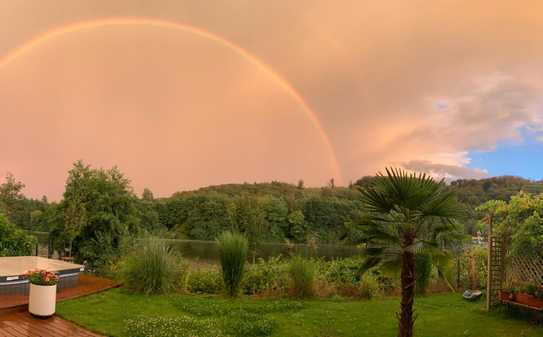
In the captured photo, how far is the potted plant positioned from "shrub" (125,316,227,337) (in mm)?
1260

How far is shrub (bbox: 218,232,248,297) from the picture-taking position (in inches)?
368

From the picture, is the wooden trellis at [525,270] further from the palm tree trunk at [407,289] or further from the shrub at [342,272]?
the palm tree trunk at [407,289]

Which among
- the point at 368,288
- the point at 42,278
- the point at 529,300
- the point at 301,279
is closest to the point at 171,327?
the point at 42,278

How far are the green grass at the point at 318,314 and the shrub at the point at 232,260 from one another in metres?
0.46

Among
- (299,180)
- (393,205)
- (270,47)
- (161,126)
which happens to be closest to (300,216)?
(299,180)

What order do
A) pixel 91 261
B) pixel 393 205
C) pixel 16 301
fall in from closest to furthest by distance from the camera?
1. pixel 393 205
2. pixel 16 301
3. pixel 91 261

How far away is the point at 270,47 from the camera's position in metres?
15.2

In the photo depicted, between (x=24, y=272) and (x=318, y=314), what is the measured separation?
5546mm

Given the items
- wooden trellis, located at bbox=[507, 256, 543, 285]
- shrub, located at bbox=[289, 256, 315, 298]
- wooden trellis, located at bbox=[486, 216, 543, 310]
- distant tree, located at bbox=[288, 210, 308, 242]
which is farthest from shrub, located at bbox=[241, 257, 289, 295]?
distant tree, located at bbox=[288, 210, 308, 242]

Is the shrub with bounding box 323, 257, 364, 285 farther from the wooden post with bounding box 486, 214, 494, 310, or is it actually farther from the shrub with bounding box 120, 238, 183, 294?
the shrub with bounding box 120, 238, 183, 294

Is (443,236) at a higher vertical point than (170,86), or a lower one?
lower

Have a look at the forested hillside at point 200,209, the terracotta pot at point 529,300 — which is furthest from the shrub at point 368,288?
the terracotta pot at point 529,300

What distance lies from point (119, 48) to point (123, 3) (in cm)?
206

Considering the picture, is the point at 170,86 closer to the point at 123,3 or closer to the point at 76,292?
the point at 123,3
